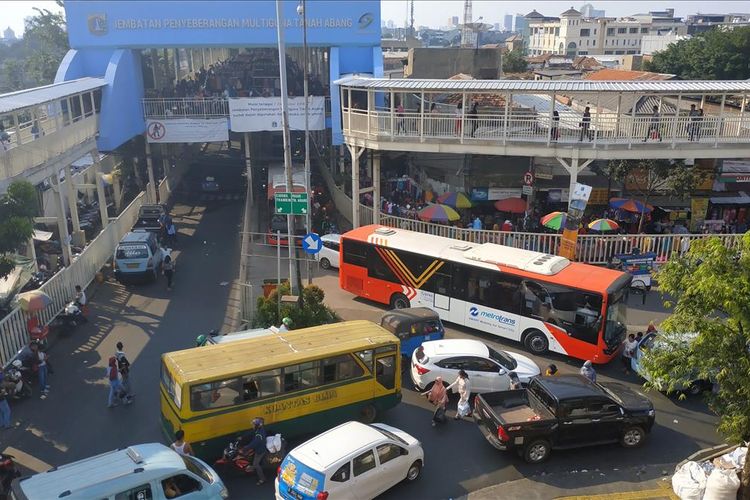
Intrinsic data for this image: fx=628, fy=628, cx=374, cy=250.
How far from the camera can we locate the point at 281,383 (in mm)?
11891

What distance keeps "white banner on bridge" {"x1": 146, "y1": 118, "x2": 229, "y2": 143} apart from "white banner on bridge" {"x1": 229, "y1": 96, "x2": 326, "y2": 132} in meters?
0.67

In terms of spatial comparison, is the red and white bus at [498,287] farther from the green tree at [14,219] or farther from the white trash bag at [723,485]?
the green tree at [14,219]

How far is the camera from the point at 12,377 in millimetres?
13891

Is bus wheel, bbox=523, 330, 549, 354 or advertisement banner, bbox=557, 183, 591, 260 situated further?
advertisement banner, bbox=557, 183, 591, 260

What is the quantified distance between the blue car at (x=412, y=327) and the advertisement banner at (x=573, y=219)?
20.8 ft

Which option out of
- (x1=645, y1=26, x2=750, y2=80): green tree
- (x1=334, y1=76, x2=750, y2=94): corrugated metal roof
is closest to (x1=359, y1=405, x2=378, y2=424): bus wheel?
(x1=334, y1=76, x2=750, y2=94): corrugated metal roof

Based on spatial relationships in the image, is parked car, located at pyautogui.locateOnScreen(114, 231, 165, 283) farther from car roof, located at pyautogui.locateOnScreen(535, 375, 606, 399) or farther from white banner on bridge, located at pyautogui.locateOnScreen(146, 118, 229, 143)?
car roof, located at pyautogui.locateOnScreen(535, 375, 606, 399)

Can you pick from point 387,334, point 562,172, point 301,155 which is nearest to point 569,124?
point 562,172

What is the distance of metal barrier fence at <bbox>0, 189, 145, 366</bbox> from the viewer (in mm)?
15047

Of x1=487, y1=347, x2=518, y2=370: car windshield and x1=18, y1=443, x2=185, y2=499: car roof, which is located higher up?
x1=18, y1=443, x2=185, y2=499: car roof

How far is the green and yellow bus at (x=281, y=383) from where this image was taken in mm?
11211

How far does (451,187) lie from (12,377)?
1831cm

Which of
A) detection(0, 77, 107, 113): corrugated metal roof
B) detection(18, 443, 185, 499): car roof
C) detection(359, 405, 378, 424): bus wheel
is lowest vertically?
detection(359, 405, 378, 424): bus wheel

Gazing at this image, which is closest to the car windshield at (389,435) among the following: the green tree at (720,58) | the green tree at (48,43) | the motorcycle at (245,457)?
the motorcycle at (245,457)
